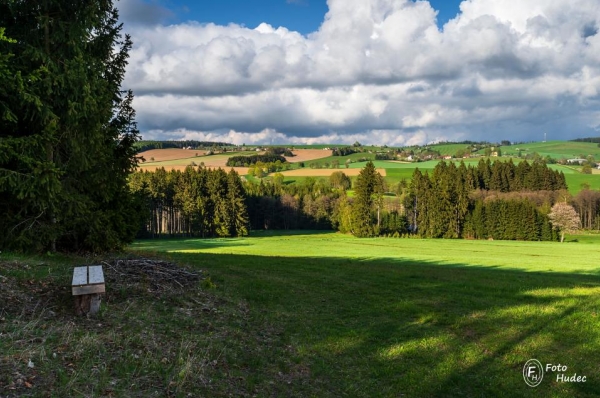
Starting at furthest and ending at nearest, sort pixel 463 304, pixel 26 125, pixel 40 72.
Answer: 1. pixel 26 125
2. pixel 40 72
3. pixel 463 304

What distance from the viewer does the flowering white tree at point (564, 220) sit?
79.2 meters

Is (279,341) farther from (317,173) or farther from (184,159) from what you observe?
(184,159)

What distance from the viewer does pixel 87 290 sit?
809 centimetres

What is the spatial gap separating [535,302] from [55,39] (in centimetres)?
1881

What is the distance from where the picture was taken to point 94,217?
1606 cm

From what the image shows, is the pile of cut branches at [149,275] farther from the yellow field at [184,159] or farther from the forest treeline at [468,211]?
the yellow field at [184,159]

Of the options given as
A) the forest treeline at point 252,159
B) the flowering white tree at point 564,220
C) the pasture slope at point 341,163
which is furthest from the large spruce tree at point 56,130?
the forest treeline at point 252,159

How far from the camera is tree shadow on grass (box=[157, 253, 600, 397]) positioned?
23.9 feet

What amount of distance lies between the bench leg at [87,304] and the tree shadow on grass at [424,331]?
12.1ft

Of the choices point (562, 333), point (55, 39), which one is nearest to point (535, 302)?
point (562, 333)

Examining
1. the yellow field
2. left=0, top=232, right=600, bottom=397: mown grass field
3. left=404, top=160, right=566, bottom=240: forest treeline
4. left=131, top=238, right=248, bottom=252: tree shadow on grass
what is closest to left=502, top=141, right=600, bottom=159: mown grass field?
left=404, top=160, right=566, bottom=240: forest treeline

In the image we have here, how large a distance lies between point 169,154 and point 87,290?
150184 millimetres

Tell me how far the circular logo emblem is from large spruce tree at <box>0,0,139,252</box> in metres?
14.2

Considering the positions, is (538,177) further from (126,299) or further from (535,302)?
(126,299)
